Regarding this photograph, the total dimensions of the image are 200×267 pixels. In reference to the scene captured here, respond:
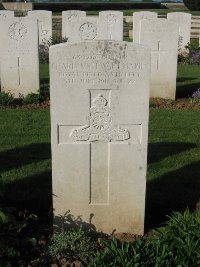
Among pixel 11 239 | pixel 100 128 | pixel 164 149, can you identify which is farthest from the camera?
pixel 164 149

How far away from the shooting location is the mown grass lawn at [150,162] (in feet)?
17.2

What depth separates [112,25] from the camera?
47.2 feet

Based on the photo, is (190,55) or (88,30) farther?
(190,55)

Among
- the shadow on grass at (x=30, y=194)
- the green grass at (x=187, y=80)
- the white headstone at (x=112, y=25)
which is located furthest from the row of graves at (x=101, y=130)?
the white headstone at (x=112, y=25)

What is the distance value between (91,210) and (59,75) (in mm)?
1314

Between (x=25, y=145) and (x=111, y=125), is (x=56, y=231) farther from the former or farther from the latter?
(x=25, y=145)

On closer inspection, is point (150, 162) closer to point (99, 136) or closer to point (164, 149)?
point (164, 149)

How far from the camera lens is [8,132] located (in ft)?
25.2

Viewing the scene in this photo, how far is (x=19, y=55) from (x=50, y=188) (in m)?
4.90

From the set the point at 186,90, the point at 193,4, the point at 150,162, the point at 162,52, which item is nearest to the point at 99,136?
the point at 150,162

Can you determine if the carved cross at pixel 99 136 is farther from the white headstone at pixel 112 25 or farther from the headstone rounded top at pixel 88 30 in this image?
the headstone rounded top at pixel 88 30

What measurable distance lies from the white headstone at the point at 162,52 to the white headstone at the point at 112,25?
13.5ft

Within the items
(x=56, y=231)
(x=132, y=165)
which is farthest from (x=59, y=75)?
(x=56, y=231)

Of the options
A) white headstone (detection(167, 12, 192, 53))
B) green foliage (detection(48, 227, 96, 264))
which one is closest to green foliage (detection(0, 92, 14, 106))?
green foliage (detection(48, 227, 96, 264))
